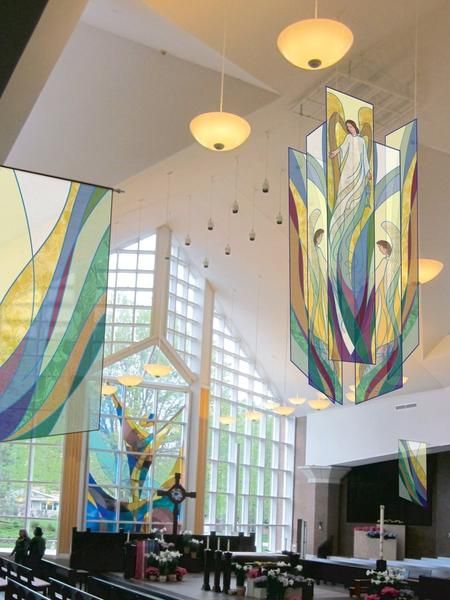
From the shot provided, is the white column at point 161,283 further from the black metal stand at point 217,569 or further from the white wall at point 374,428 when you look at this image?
the black metal stand at point 217,569

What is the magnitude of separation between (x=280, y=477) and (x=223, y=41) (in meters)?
19.0

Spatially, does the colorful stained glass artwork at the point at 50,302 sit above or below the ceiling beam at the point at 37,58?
below

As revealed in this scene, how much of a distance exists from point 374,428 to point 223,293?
620 centimetres

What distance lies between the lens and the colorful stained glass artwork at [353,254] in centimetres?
689

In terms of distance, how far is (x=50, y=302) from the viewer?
6.07 m

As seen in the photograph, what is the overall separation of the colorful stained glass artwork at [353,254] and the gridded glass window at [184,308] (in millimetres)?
16298

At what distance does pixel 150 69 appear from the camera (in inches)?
449

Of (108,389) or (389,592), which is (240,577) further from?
(108,389)

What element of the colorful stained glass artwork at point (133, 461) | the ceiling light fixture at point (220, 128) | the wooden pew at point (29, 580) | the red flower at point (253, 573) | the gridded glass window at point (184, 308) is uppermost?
the gridded glass window at point (184, 308)

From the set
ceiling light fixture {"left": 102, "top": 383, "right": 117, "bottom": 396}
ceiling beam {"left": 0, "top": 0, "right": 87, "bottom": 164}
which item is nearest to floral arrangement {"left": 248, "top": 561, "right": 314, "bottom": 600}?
ceiling beam {"left": 0, "top": 0, "right": 87, "bottom": 164}

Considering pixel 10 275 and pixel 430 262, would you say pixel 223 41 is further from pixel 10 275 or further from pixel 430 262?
pixel 10 275

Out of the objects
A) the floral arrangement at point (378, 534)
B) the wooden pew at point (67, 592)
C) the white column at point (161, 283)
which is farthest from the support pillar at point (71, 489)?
the wooden pew at point (67, 592)

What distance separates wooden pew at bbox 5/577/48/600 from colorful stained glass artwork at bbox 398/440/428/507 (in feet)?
34.6

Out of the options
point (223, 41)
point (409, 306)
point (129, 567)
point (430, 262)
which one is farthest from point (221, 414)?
point (409, 306)
